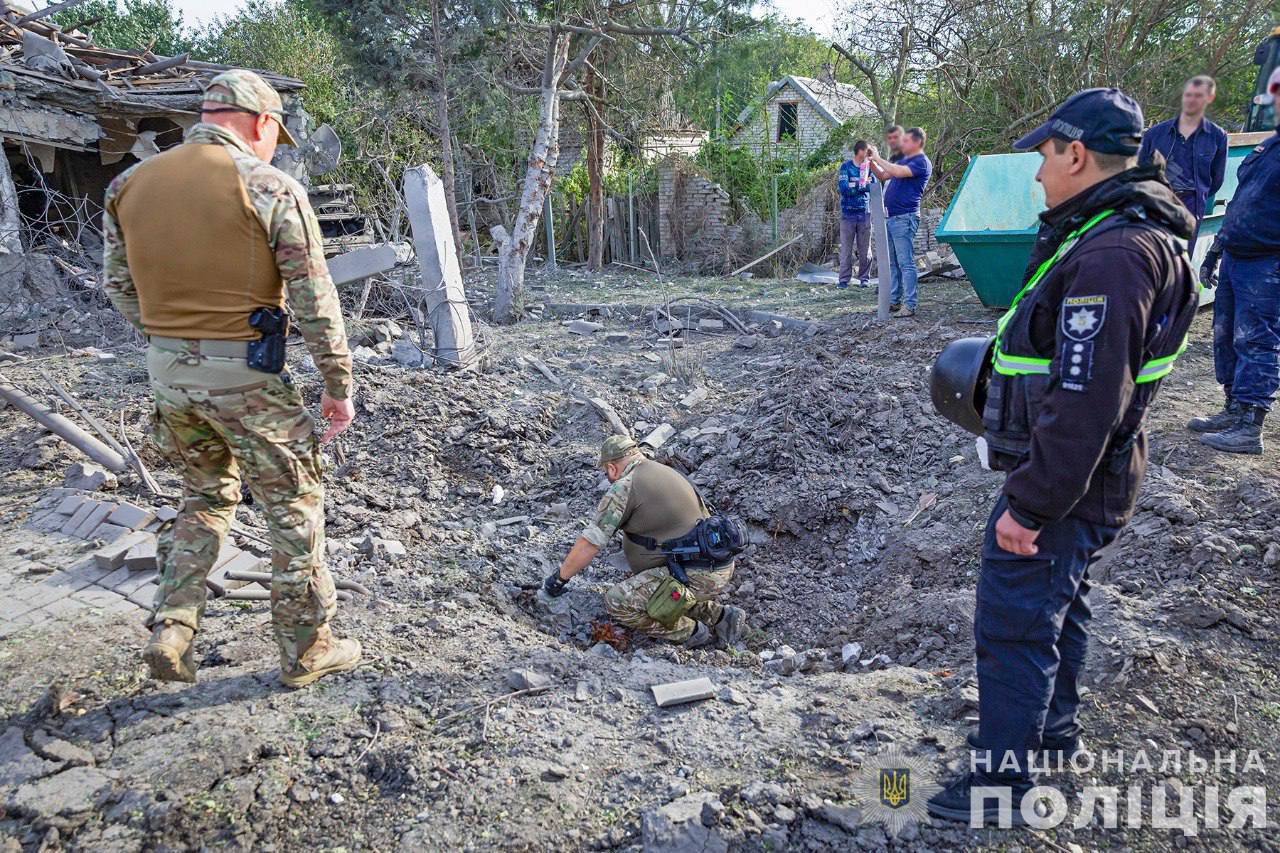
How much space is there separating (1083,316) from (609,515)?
7.69 feet

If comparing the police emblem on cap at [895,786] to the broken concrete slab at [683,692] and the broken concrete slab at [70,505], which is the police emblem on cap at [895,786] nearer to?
the broken concrete slab at [683,692]

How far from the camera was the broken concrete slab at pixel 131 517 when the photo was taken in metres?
4.07

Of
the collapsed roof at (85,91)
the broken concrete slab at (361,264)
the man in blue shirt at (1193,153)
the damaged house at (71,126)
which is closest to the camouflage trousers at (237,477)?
the broken concrete slab at (361,264)

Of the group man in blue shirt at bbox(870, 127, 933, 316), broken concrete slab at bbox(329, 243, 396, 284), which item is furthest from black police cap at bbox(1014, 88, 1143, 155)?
man in blue shirt at bbox(870, 127, 933, 316)

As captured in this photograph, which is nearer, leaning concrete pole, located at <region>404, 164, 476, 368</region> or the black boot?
the black boot

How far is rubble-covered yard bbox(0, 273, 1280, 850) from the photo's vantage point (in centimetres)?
237

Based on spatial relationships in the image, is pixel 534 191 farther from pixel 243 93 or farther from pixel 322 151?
pixel 243 93

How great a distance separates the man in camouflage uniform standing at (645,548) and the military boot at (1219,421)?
2900 mm

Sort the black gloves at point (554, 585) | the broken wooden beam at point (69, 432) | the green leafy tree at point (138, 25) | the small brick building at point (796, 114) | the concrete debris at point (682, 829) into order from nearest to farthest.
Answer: the concrete debris at point (682, 829)
the black gloves at point (554, 585)
the broken wooden beam at point (69, 432)
the small brick building at point (796, 114)
the green leafy tree at point (138, 25)

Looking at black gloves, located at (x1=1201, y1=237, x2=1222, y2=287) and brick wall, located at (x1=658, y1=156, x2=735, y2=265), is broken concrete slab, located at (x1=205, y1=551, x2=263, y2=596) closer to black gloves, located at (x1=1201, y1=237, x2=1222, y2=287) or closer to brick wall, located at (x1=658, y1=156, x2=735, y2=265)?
black gloves, located at (x1=1201, y1=237, x2=1222, y2=287)

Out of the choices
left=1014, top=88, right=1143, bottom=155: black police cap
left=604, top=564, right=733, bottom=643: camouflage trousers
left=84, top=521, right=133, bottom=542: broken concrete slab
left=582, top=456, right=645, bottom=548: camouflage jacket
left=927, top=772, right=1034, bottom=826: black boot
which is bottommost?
left=604, top=564, right=733, bottom=643: camouflage trousers

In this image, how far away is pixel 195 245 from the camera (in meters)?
2.55

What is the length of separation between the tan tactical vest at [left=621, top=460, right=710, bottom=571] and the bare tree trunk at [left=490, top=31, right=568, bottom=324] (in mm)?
6023

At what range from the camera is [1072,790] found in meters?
2.36
